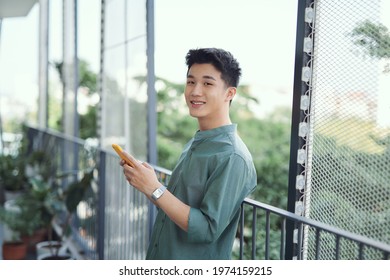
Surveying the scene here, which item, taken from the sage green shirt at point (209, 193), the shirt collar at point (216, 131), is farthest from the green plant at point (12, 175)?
the shirt collar at point (216, 131)

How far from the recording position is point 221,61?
52.1 inches

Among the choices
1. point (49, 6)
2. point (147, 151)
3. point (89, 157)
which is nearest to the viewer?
point (147, 151)

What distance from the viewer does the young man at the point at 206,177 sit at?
1.20 metres

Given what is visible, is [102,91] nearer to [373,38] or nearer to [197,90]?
[197,90]

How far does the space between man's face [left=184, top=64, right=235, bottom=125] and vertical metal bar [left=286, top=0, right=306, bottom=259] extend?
21 centimetres

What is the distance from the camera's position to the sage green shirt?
1194 mm

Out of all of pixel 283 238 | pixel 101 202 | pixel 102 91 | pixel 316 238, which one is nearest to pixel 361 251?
pixel 316 238

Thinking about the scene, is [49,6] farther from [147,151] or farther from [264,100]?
[264,100]

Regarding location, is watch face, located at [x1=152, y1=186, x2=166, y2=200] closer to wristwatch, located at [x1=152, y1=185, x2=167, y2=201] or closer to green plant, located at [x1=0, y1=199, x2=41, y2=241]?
wristwatch, located at [x1=152, y1=185, x2=167, y2=201]

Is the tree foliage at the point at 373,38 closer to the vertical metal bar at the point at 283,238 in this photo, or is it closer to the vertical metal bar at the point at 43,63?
the vertical metal bar at the point at 283,238

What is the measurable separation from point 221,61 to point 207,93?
0.34 feet
